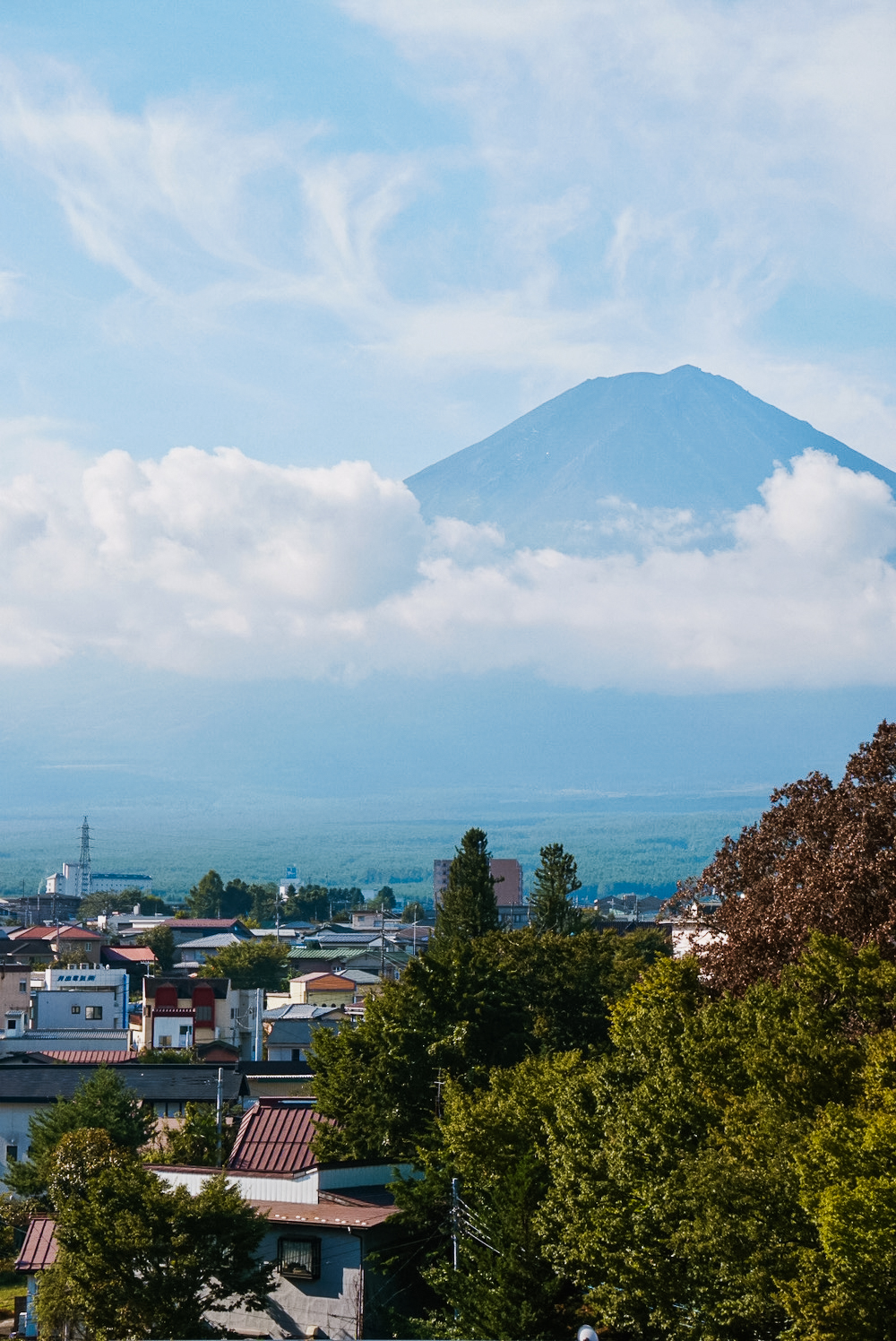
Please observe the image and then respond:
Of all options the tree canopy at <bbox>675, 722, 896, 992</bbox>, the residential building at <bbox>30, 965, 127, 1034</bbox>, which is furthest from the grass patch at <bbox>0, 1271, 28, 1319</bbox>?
the residential building at <bbox>30, 965, 127, 1034</bbox>

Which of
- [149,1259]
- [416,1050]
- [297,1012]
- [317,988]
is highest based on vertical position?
[416,1050]

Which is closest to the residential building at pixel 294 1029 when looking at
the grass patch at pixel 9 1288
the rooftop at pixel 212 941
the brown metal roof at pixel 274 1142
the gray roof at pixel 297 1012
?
the gray roof at pixel 297 1012

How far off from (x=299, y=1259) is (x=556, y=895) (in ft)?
178

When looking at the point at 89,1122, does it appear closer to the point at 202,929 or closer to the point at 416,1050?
the point at 416,1050

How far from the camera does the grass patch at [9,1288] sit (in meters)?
34.9

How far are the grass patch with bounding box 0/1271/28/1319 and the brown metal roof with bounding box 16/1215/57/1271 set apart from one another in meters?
2.52

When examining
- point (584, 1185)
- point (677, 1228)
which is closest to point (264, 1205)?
point (584, 1185)

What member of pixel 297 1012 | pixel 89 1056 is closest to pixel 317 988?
pixel 297 1012

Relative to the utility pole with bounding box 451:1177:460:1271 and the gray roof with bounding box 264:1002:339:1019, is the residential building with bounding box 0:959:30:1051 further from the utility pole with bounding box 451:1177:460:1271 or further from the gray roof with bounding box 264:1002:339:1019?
the utility pole with bounding box 451:1177:460:1271

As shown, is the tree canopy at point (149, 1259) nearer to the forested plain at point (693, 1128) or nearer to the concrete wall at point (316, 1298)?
the concrete wall at point (316, 1298)

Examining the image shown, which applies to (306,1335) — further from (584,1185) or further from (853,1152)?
(853,1152)

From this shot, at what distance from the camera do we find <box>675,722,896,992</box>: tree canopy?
31.6m

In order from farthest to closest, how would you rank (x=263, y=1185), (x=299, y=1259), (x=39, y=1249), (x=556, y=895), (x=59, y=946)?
(x=59, y=946) → (x=556, y=895) → (x=39, y=1249) → (x=263, y=1185) → (x=299, y=1259)

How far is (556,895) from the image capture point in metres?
81.9
